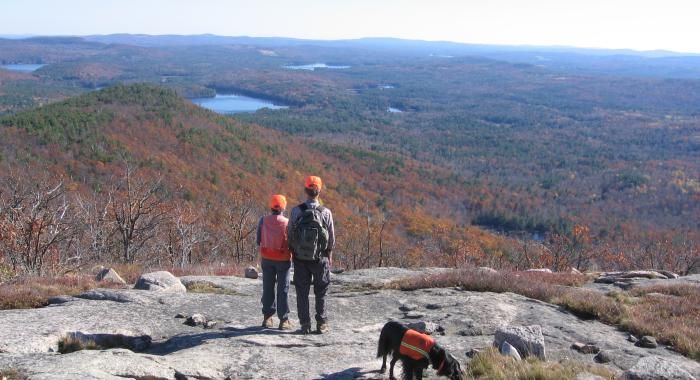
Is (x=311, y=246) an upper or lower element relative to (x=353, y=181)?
upper

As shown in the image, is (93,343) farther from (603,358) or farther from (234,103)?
(234,103)

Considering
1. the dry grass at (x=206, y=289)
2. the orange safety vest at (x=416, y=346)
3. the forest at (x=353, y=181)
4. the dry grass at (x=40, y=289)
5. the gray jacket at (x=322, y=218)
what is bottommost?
the forest at (x=353, y=181)

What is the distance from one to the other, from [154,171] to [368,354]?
135 feet

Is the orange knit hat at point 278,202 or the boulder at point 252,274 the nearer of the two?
the orange knit hat at point 278,202

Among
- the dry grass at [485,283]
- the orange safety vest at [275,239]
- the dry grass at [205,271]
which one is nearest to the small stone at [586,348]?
the dry grass at [485,283]

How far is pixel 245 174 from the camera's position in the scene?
53531 millimetres

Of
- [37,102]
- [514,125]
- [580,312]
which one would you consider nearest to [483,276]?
[580,312]

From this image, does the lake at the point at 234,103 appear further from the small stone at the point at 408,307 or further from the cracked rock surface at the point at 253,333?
the small stone at the point at 408,307

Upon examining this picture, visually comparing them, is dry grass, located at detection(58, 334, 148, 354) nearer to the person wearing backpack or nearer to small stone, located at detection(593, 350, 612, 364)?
the person wearing backpack

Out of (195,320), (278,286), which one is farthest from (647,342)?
(195,320)

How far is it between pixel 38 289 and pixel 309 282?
436cm

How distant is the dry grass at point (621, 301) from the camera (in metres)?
7.32

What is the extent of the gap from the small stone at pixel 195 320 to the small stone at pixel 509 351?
3926 mm

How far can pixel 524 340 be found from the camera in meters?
6.41
